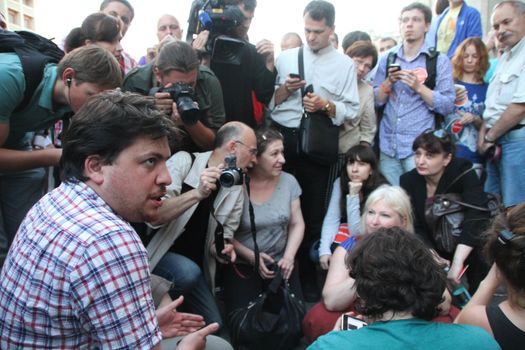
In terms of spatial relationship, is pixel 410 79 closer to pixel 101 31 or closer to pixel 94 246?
pixel 101 31

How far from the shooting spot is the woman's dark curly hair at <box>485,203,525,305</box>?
184 cm

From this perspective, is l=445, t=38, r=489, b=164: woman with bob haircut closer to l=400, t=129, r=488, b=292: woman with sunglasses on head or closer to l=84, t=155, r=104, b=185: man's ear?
l=400, t=129, r=488, b=292: woman with sunglasses on head

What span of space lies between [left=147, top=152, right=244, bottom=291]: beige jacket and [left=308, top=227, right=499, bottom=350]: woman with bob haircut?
1404 mm

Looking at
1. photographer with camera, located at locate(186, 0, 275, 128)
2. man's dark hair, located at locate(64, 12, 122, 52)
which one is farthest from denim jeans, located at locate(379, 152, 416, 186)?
man's dark hair, located at locate(64, 12, 122, 52)

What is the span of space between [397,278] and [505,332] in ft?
1.65

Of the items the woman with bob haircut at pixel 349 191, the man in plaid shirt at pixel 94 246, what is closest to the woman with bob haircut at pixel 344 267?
the woman with bob haircut at pixel 349 191

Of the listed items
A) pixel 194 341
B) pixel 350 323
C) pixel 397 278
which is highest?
pixel 397 278

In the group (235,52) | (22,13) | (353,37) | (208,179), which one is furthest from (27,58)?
(22,13)

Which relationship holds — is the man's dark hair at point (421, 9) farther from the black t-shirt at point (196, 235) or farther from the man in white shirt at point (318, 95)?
the black t-shirt at point (196, 235)

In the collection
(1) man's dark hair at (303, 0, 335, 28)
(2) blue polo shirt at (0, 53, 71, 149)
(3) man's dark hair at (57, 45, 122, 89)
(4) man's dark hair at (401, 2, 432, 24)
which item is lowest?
(2) blue polo shirt at (0, 53, 71, 149)

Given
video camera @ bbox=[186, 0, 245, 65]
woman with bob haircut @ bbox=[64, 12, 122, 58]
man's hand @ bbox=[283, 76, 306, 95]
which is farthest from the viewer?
man's hand @ bbox=[283, 76, 306, 95]

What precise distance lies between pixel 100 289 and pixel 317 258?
8.57 feet

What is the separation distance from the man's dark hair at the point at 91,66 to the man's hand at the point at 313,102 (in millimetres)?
1624

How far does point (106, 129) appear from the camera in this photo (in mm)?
1613
